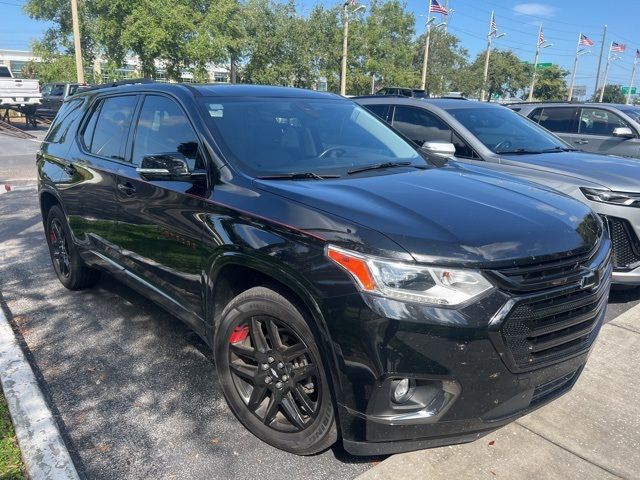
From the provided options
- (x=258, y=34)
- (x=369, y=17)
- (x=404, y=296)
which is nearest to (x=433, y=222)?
(x=404, y=296)

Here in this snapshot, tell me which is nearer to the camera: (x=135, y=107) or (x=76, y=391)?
(x=76, y=391)

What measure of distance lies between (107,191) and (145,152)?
0.53 m

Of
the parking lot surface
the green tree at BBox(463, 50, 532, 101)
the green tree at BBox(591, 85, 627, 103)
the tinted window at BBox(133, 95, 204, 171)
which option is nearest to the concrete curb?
the parking lot surface

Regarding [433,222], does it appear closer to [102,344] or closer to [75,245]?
[102,344]

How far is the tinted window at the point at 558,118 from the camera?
30.4ft

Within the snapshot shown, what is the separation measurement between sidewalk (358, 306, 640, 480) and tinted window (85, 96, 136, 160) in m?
2.87

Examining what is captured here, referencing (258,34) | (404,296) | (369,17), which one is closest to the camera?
(404,296)

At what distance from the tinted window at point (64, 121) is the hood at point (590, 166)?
4.18 m

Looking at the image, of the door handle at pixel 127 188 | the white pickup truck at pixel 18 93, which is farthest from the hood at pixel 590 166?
the white pickup truck at pixel 18 93

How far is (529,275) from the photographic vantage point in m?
2.26

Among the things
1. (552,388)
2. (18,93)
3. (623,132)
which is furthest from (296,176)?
(18,93)

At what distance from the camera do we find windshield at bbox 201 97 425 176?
10.1ft

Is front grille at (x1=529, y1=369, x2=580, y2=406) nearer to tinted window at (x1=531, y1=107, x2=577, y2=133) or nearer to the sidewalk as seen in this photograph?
the sidewalk

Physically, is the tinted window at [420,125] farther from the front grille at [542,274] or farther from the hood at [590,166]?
the front grille at [542,274]
